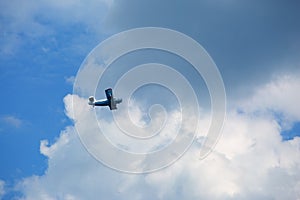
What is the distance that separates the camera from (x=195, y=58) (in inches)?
4321

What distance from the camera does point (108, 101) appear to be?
14388 cm

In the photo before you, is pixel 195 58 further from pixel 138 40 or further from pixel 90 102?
pixel 90 102

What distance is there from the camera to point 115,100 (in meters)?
144

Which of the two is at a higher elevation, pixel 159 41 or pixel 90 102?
pixel 90 102

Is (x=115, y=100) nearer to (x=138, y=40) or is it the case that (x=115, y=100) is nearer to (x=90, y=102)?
(x=90, y=102)

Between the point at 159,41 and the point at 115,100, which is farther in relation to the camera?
the point at 115,100

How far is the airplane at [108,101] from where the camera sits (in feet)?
460

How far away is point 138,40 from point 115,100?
40.5 metres

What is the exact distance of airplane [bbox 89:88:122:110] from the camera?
140337 millimetres

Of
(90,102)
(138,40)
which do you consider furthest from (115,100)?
(138,40)

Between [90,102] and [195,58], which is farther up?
[90,102]

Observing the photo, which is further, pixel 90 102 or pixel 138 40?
pixel 90 102

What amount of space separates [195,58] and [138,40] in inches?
690

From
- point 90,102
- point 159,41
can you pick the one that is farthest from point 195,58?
point 90,102
